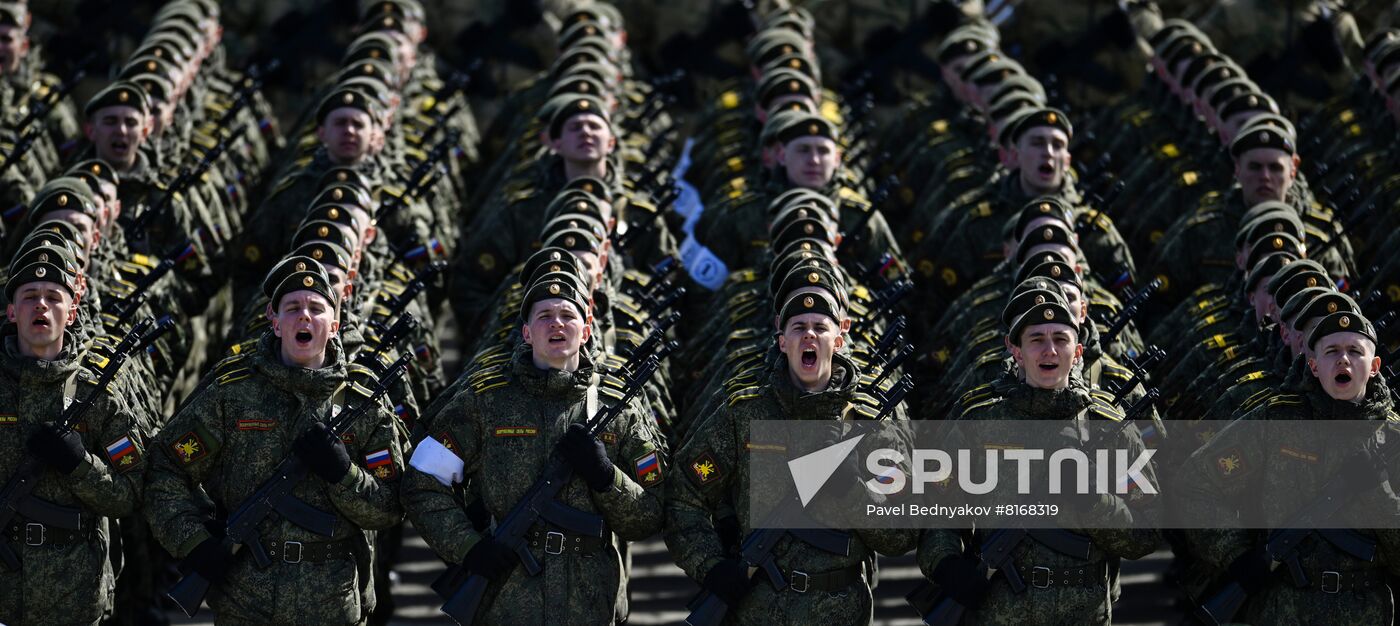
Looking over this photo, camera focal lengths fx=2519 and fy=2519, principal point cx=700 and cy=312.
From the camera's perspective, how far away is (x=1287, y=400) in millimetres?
12867

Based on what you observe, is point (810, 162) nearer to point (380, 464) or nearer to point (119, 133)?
point (119, 133)

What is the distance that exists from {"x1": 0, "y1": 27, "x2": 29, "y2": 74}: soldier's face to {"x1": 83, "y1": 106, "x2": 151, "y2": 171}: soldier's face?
2713mm

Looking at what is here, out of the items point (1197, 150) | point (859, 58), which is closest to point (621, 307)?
point (1197, 150)

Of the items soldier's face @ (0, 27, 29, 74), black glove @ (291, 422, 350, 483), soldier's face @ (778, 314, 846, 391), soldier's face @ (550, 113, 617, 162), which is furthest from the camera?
soldier's face @ (0, 27, 29, 74)

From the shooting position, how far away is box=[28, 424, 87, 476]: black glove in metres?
12.3

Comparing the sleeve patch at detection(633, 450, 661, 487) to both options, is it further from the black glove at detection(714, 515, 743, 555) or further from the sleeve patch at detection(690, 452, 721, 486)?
the black glove at detection(714, 515, 743, 555)

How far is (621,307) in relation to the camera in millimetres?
15180

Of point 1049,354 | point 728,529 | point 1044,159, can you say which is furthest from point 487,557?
point 1044,159

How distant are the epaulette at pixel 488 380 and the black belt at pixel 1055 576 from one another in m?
2.72

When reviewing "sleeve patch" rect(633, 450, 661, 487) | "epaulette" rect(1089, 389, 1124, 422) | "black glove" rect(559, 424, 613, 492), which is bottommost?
"sleeve patch" rect(633, 450, 661, 487)

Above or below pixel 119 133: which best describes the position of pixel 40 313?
above

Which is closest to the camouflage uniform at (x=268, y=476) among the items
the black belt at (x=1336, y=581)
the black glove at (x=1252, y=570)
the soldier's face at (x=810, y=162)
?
the black glove at (x=1252, y=570)

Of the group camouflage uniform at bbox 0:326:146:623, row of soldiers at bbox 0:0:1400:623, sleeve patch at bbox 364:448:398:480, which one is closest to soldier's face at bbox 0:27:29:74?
row of soldiers at bbox 0:0:1400:623

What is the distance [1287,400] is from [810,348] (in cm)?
250
